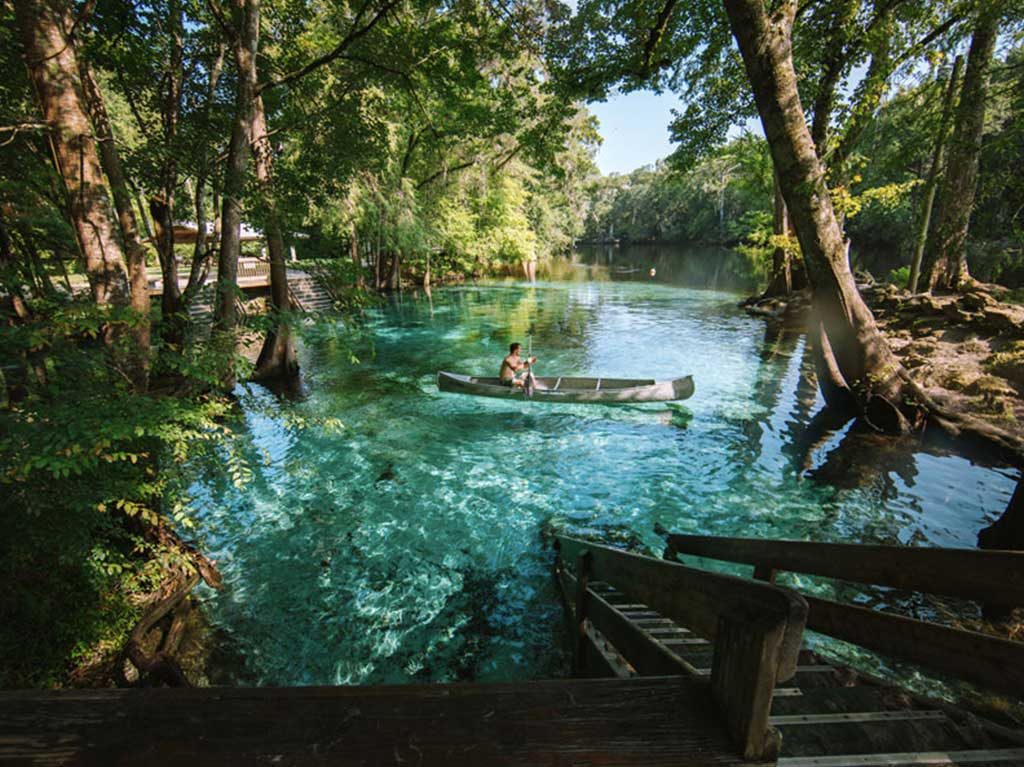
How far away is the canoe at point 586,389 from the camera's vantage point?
36.6 ft

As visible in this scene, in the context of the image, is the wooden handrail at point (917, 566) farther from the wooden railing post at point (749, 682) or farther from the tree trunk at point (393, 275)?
the tree trunk at point (393, 275)

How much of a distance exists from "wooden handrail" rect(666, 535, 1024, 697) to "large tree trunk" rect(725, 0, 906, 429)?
769 centimetres

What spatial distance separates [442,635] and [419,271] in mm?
36573

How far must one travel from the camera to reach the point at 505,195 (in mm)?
33094

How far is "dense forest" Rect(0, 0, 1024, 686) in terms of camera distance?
12.0 feet

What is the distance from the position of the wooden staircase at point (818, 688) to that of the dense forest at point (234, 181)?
11.6ft

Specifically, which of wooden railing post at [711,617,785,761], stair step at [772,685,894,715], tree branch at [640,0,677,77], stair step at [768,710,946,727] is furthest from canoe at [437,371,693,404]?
wooden railing post at [711,617,785,761]

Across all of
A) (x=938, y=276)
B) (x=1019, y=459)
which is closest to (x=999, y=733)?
(x=1019, y=459)

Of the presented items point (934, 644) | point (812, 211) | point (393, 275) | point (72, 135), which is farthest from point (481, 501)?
point (393, 275)

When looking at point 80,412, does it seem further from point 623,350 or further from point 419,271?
point 419,271

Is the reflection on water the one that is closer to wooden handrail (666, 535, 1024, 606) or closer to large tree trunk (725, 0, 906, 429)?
large tree trunk (725, 0, 906, 429)

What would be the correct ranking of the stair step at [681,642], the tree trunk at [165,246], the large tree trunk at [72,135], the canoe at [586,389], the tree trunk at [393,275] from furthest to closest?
1. the tree trunk at [393,275]
2. the canoe at [586,389]
3. the tree trunk at [165,246]
4. the large tree trunk at [72,135]
5. the stair step at [681,642]

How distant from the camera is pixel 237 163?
716 cm

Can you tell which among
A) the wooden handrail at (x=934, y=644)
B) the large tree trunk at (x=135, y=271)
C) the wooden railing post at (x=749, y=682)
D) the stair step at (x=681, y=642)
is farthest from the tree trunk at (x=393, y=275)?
the wooden railing post at (x=749, y=682)
